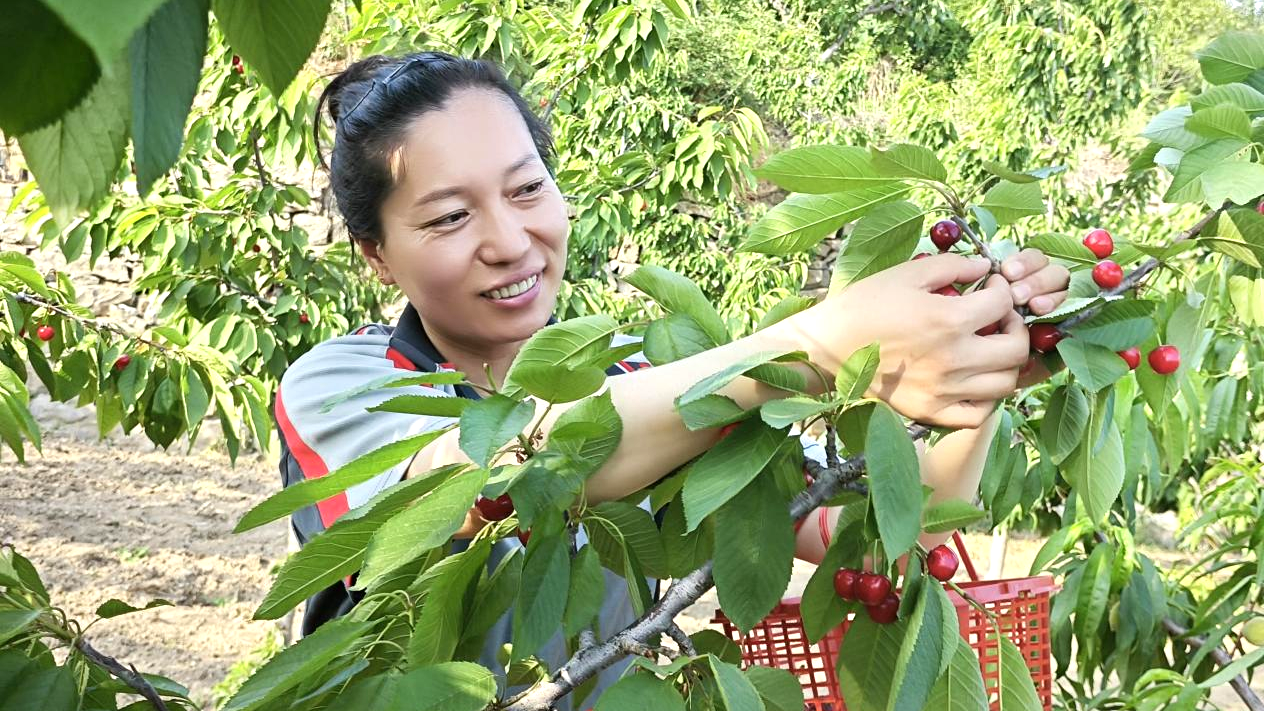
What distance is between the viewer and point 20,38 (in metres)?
0.22

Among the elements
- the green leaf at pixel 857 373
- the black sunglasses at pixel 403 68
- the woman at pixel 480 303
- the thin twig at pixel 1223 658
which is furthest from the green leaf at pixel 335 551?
→ the thin twig at pixel 1223 658

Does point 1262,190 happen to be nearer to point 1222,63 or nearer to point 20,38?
point 1222,63

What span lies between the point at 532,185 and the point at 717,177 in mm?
2402

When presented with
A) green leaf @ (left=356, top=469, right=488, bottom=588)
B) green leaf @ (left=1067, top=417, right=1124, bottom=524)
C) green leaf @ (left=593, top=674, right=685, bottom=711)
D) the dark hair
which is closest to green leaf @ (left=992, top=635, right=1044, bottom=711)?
green leaf @ (left=1067, top=417, right=1124, bottom=524)

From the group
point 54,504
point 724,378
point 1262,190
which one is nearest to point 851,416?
point 724,378

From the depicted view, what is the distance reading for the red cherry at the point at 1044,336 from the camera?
0.84m

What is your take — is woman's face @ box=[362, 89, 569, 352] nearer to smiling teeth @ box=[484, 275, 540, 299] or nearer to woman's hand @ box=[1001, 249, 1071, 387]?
smiling teeth @ box=[484, 275, 540, 299]

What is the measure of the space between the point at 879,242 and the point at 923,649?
11.0 inches

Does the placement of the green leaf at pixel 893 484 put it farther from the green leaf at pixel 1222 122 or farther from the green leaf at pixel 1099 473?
the green leaf at pixel 1222 122

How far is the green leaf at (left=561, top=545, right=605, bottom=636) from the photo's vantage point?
0.70 meters

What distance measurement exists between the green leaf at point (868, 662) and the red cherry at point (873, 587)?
0.02 meters

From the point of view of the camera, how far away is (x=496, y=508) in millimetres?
743

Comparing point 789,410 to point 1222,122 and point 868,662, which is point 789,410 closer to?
point 868,662

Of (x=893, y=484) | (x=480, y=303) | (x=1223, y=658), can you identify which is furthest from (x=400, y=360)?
(x=1223, y=658)
